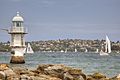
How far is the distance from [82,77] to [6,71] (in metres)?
5.28

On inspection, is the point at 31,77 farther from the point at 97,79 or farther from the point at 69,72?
the point at 97,79

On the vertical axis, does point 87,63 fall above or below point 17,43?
below

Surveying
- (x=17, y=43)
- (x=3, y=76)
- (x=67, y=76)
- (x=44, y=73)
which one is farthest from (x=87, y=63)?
(x=3, y=76)

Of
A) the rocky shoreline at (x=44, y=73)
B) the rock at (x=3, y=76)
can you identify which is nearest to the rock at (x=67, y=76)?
the rocky shoreline at (x=44, y=73)

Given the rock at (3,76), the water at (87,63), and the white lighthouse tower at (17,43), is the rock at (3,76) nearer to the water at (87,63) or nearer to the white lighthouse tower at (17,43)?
the water at (87,63)

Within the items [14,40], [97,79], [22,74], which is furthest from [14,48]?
[22,74]

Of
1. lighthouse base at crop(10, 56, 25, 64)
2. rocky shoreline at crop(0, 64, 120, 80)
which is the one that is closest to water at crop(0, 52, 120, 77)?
lighthouse base at crop(10, 56, 25, 64)

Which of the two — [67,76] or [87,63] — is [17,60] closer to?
[87,63]

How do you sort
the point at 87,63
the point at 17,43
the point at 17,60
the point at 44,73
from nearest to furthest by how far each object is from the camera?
the point at 44,73 < the point at 17,60 < the point at 17,43 < the point at 87,63

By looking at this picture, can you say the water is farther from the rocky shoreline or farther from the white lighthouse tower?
the rocky shoreline

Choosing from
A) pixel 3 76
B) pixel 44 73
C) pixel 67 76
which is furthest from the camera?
pixel 44 73

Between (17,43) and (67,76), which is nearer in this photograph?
(67,76)

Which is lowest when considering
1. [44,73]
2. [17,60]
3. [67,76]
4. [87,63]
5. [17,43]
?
[87,63]

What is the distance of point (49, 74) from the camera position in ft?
89.6
